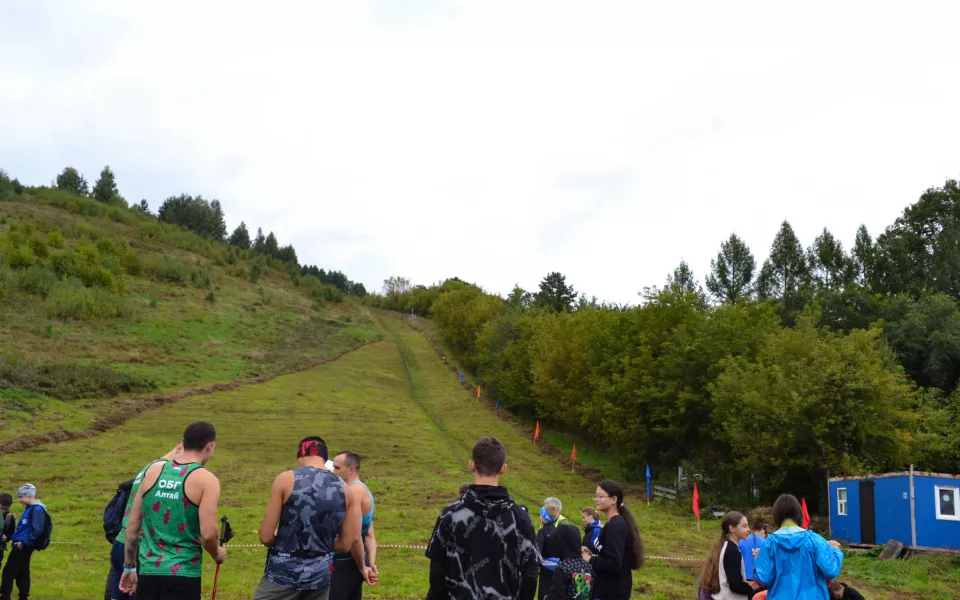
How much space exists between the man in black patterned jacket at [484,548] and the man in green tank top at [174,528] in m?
2.03

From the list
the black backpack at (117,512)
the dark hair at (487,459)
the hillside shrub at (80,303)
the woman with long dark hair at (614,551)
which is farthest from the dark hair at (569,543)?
the hillside shrub at (80,303)

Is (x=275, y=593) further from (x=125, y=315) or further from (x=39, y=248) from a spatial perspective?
(x=39, y=248)

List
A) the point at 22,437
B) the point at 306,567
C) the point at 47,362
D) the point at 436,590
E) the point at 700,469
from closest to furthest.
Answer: the point at 436,590 → the point at 306,567 → the point at 22,437 → the point at 700,469 → the point at 47,362

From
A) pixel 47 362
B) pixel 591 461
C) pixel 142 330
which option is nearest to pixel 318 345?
pixel 142 330

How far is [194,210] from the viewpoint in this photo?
472 ft

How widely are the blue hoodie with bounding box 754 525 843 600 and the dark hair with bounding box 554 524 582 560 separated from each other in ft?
8.35

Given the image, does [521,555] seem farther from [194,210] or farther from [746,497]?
[194,210]

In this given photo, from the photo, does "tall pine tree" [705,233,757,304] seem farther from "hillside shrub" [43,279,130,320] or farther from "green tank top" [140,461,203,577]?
"green tank top" [140,461,203,577]

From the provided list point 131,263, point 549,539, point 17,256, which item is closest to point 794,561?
point 549,539

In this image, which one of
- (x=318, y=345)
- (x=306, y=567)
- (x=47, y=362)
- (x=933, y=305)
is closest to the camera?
(x=306, y=567)

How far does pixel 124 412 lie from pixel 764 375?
101 feet

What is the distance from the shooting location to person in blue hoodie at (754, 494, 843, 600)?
617 centimetres

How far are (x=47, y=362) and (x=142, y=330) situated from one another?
16.1 meters

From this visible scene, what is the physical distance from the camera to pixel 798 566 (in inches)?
246
